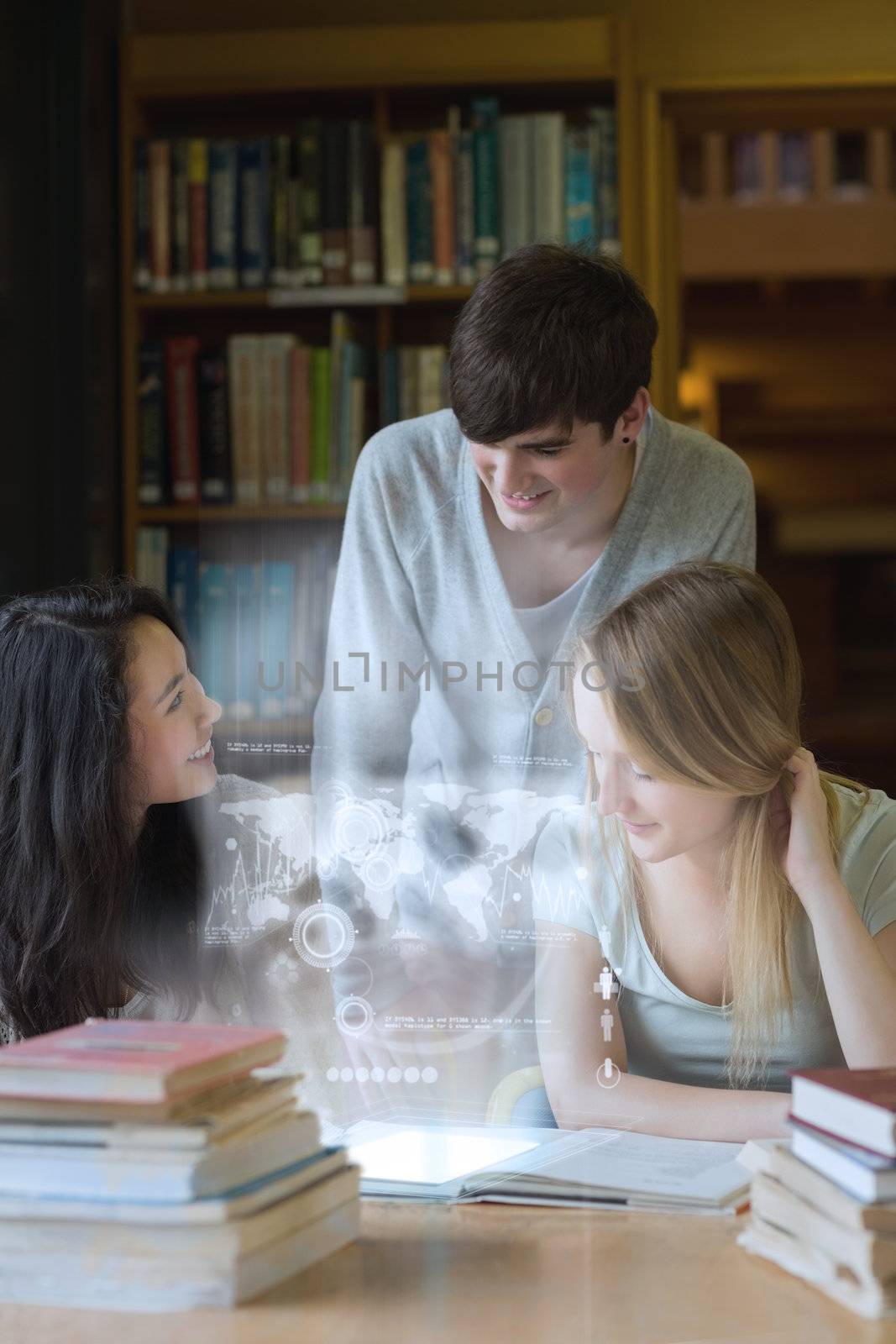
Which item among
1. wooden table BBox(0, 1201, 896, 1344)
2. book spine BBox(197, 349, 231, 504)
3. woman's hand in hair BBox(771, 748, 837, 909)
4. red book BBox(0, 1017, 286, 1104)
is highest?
book spine BBox(197, 349, 231, 504)

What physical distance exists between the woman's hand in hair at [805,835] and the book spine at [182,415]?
52.6 inches

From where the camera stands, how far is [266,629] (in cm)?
145

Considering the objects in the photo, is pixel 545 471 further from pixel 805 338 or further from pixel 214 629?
pixel 805 338

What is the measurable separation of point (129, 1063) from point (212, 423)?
160 centimetres

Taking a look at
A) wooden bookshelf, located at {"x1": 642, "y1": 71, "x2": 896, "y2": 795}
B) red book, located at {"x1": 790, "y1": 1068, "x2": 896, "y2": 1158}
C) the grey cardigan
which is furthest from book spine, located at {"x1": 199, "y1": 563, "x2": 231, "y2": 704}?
red book, located at {"x1": 790, "y1": 1068, "x2": 896, "y2": 1158}

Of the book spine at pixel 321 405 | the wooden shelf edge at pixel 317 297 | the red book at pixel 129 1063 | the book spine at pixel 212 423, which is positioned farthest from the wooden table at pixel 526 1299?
the wooden shelf edge at pixel 317 297

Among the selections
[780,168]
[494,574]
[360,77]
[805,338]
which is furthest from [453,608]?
[805,338]

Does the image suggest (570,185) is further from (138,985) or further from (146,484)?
(138,985)

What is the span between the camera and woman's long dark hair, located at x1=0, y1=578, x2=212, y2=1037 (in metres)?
1.25

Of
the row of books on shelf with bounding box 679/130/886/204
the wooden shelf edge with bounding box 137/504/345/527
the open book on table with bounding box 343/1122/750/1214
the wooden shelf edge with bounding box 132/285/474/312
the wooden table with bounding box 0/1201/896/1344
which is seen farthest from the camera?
the row of books on shelf with bounding box 679/130/886/204

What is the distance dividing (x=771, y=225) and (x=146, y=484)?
1754 mm

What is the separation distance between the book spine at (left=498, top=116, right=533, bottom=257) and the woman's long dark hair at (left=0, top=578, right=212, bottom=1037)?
129cm

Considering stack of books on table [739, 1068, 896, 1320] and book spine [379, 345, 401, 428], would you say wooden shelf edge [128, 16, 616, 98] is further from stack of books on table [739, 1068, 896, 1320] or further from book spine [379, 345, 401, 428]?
stack of books on table [739, 1068, 896, 1320]

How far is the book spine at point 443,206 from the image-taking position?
231 cm
